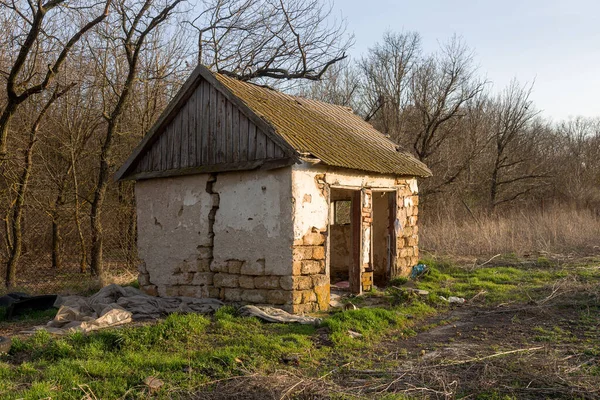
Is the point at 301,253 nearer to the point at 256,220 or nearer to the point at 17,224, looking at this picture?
the point at 256,220

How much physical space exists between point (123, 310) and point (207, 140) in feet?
11.2

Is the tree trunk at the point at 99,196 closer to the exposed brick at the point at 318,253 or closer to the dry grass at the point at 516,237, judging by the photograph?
the exposed brick at the point at 318,253

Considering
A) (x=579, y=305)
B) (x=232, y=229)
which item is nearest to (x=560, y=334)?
(x=579, y=305)

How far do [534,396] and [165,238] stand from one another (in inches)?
287

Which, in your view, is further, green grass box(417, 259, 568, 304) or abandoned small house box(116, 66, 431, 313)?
green grass box(417, 259, 568, 304)

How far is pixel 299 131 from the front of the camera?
9.43m

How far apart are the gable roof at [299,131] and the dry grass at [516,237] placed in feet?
14.8

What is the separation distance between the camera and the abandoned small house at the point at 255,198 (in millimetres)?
8453

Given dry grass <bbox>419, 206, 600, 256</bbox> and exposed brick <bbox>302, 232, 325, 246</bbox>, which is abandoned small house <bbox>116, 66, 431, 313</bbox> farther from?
dry grass <bbox>419, 206, 600, 256</bbox>

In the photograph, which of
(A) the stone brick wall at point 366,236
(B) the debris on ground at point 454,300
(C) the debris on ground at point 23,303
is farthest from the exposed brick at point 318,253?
(C) the debris on ground at point 23,303

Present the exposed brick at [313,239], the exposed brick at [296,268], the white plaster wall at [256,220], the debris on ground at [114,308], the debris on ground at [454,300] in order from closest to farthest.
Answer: the debris on ground at [114,308]
the exposed brick at [296,268]
the white plaster wall at [256,220]
the exposed brick at [313,239]
the debris on ground at [454,300]

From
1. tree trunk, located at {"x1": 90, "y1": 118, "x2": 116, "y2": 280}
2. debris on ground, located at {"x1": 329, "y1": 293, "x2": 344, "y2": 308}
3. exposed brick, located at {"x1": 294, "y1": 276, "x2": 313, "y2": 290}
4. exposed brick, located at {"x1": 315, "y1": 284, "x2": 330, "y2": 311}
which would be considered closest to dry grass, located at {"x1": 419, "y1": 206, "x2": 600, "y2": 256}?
debris on ground, located at {"x1": 329, "y1": 293, "x2": 344, "y2": 308}

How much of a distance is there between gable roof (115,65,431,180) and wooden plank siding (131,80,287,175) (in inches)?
4.0

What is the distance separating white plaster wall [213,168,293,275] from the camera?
8.37 m
